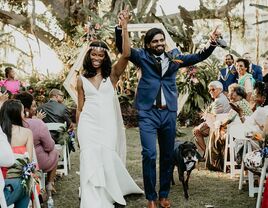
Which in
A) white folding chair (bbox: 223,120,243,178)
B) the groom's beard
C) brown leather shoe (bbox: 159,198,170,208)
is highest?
the groom's beard

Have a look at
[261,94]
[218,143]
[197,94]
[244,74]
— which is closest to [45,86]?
[197,94]

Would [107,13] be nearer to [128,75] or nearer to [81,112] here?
[128,75]

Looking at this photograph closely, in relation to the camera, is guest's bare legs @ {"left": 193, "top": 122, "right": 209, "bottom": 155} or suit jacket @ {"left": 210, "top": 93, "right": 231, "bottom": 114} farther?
guest's bare legs @ {"left": 193, "top": 122, "right": 209, "bottom": 155}

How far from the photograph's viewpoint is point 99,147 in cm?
479

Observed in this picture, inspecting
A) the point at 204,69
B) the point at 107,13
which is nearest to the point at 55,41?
the point at 107,13

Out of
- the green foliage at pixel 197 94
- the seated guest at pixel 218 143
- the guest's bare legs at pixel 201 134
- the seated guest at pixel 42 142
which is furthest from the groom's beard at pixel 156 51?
the green foliage at pixel 197 94

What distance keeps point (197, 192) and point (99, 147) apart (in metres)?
1.67

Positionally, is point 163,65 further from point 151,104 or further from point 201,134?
point 201,134

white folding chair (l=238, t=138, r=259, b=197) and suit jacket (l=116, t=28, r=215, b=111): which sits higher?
suit jacket (l=116, t=28, r=215, b=111)

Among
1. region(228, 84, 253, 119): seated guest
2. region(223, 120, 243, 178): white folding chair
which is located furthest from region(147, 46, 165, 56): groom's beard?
region(228, 84, 253, 119): seated guest

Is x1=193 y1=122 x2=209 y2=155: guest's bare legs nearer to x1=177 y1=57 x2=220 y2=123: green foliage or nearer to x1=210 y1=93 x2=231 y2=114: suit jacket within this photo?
x1=210 y1=93 x2=231 y2=114: suit jacket

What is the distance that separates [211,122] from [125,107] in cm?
705

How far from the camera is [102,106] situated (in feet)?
16.0

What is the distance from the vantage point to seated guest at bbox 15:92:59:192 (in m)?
5.45
